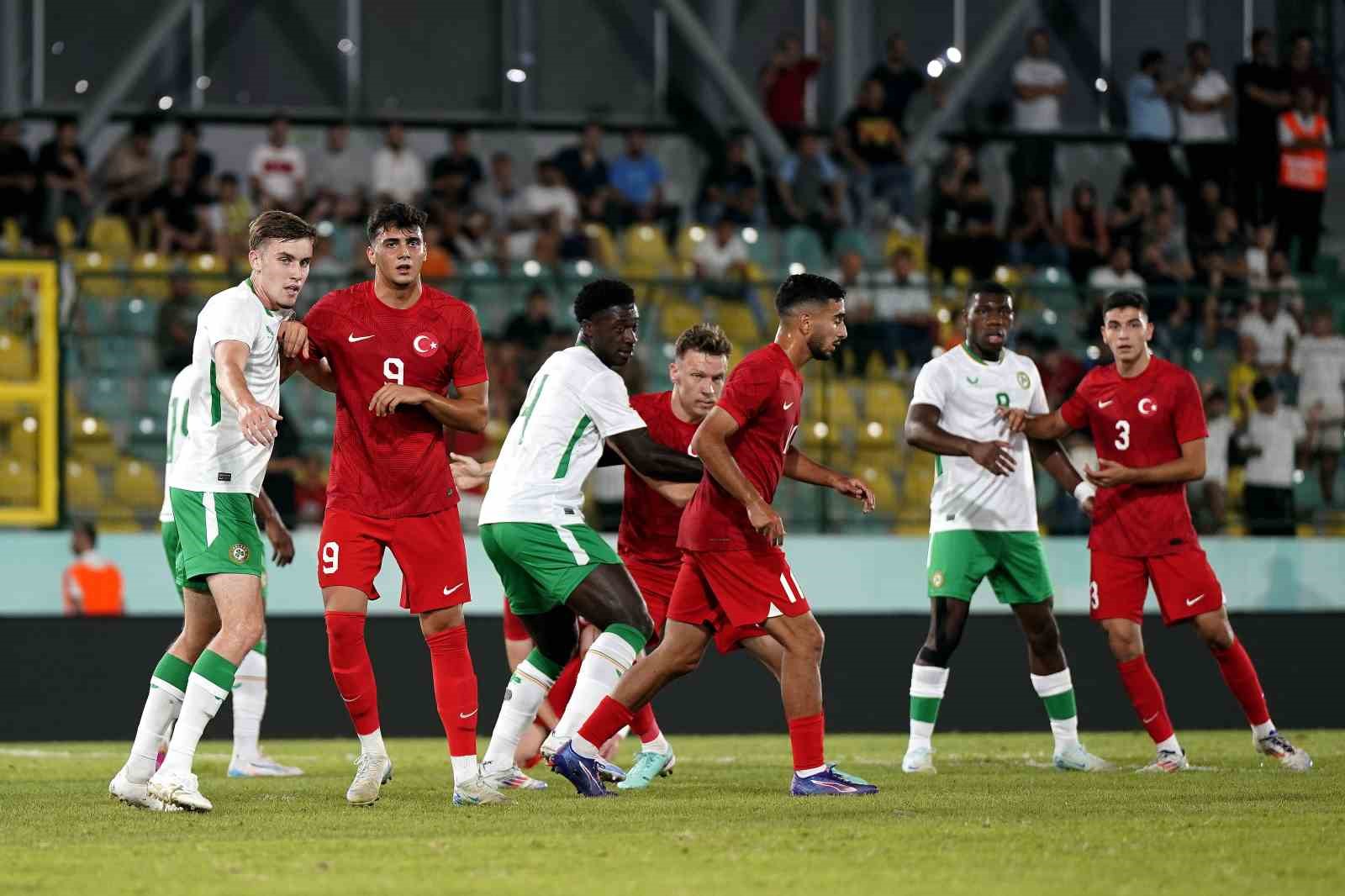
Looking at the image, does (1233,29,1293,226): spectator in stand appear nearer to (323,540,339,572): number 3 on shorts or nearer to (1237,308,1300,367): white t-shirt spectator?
(1237,308,1300,367): white t-shirt spectator

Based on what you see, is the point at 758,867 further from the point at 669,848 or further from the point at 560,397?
the point at 560,397

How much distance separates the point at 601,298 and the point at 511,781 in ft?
6.84

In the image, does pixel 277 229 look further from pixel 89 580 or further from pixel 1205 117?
pixel 1205 117

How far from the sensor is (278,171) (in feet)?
65.5

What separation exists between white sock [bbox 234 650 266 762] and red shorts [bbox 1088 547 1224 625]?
4.34 meters

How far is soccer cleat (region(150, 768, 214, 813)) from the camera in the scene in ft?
24.2

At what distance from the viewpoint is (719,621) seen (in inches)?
322

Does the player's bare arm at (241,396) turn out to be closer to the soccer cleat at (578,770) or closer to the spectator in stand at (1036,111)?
the soccer cleat at (578,770)

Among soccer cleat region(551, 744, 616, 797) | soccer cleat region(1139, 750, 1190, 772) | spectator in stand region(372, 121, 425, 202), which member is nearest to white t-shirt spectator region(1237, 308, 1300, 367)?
soccer cleat region(1139, 750, 1190, 772)

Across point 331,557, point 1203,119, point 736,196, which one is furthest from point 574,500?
point 1203,119

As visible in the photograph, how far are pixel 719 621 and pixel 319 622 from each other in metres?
6.20

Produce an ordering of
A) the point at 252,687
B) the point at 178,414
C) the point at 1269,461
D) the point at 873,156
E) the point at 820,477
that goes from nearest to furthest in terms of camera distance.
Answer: the point at 178,414 < the point at 820,477 < the point at 252,687 < the point at 1269,461 < the point at 873,156

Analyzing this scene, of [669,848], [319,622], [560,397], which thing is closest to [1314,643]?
[319,622]

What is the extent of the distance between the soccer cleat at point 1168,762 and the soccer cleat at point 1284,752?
1.46 feet
